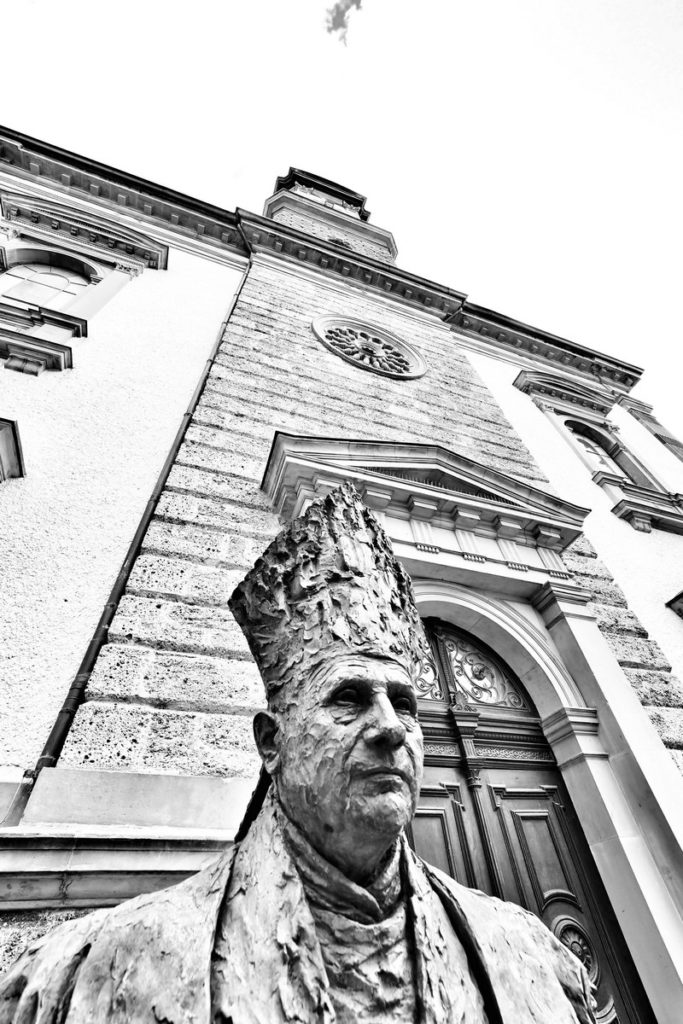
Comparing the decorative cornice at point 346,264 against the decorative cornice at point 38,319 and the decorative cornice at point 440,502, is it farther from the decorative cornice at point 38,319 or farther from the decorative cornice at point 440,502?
the decorative cornice at point 440,502

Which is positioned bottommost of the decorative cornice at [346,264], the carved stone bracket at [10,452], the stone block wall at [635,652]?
the stone block wall at [635,652]

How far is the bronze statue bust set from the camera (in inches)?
36.6

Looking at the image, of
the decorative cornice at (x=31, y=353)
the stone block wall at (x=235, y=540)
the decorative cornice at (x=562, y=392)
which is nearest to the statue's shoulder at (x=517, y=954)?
the stone block wall at (x=235, y=540)

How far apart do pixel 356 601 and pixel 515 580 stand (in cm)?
320

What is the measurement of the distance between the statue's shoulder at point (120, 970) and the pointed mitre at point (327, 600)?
1.71ft

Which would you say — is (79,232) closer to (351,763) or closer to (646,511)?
(351,763)

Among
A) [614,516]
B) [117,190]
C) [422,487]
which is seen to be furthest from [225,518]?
[117,190]

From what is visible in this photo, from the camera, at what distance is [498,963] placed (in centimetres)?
115

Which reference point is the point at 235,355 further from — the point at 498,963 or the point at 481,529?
the point at 498,963

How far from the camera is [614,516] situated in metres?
6.52

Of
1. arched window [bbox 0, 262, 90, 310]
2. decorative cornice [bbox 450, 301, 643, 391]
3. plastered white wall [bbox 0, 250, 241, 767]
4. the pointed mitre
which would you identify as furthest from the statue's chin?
decorative cornice [bbox 450, 301, 643, 391]

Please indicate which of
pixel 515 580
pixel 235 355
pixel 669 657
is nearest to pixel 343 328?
pixel 235 355

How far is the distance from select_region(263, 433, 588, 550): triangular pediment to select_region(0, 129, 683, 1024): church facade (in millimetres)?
26

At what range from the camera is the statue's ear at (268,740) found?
1.25 meters
